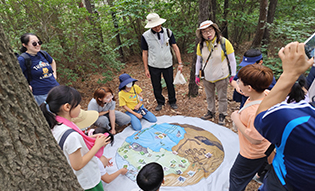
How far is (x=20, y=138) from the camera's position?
27.9 inches

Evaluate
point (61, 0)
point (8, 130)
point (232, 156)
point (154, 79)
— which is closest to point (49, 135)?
point (8, 130)

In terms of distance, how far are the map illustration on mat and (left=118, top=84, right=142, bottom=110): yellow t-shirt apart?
629 millimetres

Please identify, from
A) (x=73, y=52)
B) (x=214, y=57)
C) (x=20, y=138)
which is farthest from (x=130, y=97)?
(x=20, y=138)

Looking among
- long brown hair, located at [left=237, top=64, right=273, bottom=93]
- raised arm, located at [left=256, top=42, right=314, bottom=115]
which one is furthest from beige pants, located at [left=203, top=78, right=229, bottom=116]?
raised arm, located at [left=256, top=42, right=314, bottom=115]

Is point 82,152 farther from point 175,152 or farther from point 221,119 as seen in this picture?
point 221,119

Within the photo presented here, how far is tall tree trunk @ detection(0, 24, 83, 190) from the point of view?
0.67 metres

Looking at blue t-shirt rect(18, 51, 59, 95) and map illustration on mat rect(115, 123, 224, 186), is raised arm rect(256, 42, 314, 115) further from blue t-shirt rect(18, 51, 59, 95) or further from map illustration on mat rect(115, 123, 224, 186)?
blue t-shirt rect(18, 51, 59, 95)

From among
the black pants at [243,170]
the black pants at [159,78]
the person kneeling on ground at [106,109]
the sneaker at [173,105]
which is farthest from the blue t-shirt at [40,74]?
the black pants at [243,170]

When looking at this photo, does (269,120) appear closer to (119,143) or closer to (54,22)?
(119,143)

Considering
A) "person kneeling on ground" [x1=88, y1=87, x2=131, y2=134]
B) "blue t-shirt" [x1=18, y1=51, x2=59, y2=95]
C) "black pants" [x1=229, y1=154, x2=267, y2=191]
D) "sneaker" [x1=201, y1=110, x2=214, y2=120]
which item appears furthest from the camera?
"sneaker" [x1=201, y1=110, x2=214, y2=120]

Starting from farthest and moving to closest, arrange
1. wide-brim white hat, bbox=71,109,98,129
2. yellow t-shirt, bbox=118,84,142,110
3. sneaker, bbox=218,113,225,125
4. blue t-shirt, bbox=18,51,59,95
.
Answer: yellow t-shirt, bbox=118,84,142,110, sneaker, bbox=218,113,225,125, blue t-shirt, bbox=18,51,59,95, wide-brim white hat, bbox=71,109,98,129

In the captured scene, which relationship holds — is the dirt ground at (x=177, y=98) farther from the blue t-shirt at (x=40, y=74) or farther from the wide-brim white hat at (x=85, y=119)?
the wide-brim white hat at (x=85, y=119)

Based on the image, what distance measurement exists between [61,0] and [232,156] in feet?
16.5

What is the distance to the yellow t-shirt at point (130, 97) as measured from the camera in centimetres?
328
